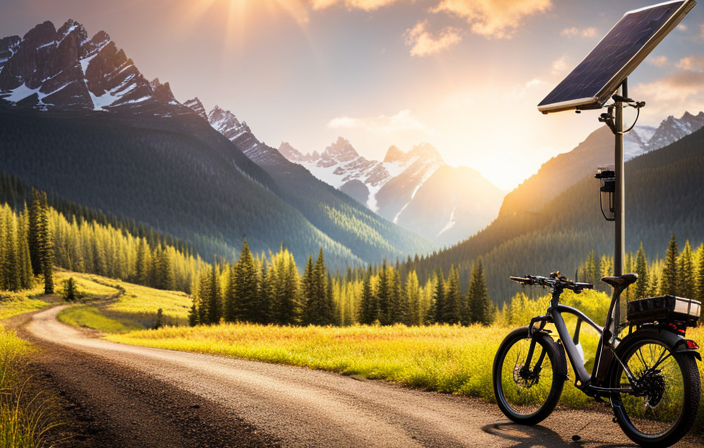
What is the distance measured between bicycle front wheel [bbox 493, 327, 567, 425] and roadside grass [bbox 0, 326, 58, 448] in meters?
6.56

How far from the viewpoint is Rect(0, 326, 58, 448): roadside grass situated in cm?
559

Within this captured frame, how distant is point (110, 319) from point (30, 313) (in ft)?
35.5

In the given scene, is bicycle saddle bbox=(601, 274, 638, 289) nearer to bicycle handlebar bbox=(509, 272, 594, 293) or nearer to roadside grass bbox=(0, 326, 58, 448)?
bicycle handlebar bbox=(509, 272, 594, 293)

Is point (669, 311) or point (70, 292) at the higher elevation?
point (669, 311)

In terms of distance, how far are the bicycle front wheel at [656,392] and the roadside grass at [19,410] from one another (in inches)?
290

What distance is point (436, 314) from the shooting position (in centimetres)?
6406

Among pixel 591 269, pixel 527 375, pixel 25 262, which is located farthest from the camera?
pixel 591 269

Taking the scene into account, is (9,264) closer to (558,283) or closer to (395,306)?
(395,306)

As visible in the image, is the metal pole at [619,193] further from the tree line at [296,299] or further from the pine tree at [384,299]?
the pine tree at [384,299]

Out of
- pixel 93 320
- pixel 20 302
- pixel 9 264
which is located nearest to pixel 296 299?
pixel 93 320

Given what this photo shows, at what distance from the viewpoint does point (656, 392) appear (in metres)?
5.57

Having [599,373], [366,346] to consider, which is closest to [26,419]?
[599,373]

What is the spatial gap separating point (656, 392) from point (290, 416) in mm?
5103

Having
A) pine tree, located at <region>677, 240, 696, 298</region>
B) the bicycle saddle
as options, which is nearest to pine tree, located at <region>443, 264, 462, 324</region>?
pine tree, located at <region>677, 240, 696, 298</region>
